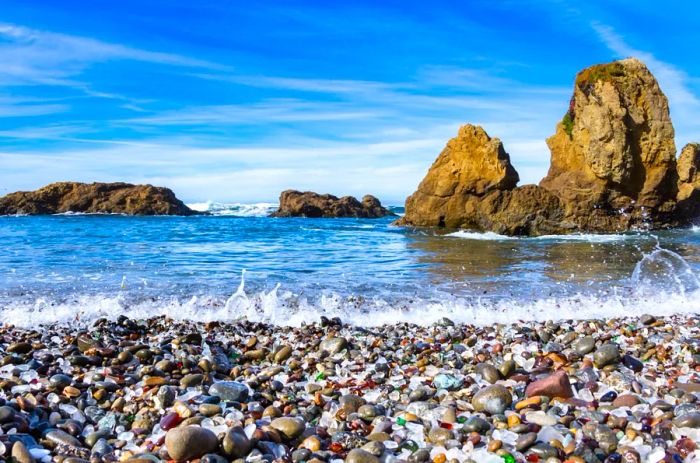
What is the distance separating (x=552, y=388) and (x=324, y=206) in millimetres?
56422

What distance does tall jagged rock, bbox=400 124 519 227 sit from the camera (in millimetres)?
32562

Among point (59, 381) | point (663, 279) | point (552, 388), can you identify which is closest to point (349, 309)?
point (552, 388)

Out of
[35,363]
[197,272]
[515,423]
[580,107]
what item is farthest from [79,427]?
[580,107]

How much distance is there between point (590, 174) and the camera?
3128 centimetres

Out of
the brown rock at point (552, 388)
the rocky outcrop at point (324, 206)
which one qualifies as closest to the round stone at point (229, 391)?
the brown rock at point (552, 388)

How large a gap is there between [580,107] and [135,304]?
31.2 meters

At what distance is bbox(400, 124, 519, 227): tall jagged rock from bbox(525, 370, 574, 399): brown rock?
2876 centimetres

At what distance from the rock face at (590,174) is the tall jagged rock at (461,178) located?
65 millimetres

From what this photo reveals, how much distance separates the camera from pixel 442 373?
15.6 feet

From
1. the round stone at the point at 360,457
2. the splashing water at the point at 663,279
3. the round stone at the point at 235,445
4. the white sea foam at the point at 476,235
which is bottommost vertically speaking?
the round stone at the point at 360,457

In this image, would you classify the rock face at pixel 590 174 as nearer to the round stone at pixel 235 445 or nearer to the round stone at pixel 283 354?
the round stone at pixel 283 354

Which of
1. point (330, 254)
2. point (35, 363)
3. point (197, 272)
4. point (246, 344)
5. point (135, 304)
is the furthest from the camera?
point (330, 254)

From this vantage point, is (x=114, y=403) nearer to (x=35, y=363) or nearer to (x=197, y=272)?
(x=35, y=363)

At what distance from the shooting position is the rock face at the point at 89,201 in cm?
6178
